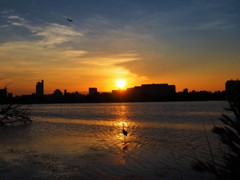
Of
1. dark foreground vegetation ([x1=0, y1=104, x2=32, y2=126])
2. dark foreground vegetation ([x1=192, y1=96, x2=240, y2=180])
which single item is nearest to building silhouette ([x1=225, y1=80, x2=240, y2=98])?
dark foreground vegetation ([x1=192, y1=96, x2=240, y2=180])

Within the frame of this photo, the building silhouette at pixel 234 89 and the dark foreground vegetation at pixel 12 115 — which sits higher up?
the building silhouette at pixel 234 89

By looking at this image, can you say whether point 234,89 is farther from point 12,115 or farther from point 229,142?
point 12,115

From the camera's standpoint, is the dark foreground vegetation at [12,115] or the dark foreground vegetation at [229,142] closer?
the dark foreground vegetation at [229,142]

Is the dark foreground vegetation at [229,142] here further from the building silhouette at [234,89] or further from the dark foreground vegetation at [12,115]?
the dark foreground vegetation at [12,115]

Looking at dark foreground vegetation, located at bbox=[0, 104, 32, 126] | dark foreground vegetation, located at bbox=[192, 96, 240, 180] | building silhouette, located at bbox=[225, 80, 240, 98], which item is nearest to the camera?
dark foreground vegetation, located at bbox=[192, 96, 240, 180]

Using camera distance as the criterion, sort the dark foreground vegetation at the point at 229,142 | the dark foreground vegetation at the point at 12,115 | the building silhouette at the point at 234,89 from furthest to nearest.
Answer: the dark foreground vegetation at the point at 12,115 → the building silhouette at the point at 234,89 → the dark foreground vegetation at the point at 229,142

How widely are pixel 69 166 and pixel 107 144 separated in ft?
19.2

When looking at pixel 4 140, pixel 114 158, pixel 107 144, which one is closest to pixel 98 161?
pixel 114 158

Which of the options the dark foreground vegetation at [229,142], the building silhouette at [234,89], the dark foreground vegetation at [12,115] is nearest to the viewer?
the dark foreground vegetation at [229,142]

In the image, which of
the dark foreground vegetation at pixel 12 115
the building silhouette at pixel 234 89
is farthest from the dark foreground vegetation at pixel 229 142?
the dark foreground vegetation at pixel 12 115

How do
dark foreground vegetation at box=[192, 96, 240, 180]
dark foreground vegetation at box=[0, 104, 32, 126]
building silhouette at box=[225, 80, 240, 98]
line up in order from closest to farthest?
1. dark foreground vegetation at box=[192, 96, 240, 180]
2. building silhouette at box=[225, 80, 240, 98]
3. dark foreground vegetation at box=[0, 104, 32, 126]

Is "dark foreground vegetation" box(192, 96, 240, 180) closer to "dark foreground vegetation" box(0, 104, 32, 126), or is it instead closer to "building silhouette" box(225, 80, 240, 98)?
"building silhouette" box(225, 80, 240, 98)

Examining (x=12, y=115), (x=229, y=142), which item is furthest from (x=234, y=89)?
(x=12, y=115)

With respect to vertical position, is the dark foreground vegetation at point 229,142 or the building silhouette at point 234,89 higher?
the building silhouette at point 234,89
